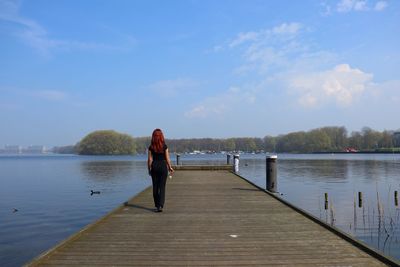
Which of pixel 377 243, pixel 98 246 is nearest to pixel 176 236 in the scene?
pixel 98 246

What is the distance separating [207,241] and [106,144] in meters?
174

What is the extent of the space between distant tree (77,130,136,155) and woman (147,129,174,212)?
17043 cm

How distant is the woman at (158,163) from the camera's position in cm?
945

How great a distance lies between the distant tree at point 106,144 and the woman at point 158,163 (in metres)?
170

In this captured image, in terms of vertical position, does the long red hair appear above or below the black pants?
above

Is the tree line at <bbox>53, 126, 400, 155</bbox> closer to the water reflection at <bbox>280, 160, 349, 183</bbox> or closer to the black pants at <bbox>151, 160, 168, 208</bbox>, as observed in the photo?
the water reflection at <bbox>280, 160, 349, 183</bbox>

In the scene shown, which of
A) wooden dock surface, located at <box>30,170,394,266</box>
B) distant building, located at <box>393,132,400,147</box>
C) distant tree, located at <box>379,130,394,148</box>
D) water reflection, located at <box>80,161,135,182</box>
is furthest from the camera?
distant building, located at <box>393,132,400,147</box>

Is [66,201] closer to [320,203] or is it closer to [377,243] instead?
[320,203]

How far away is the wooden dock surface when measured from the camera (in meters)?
5.40

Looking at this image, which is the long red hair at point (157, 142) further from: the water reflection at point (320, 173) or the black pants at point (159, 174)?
the water reflection at point (320, 173)

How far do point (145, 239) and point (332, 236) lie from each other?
9.96 feet

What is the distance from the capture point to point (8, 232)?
14227mm

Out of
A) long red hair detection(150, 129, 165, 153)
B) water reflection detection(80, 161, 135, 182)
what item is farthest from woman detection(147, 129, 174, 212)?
water reflection detection(80, 161, 135, 182)

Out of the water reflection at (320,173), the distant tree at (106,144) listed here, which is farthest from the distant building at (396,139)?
the water reflection at (320,173)
